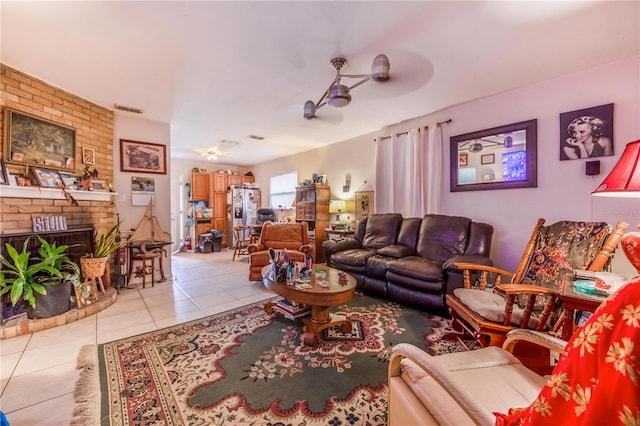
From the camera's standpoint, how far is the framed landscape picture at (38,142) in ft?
8.59

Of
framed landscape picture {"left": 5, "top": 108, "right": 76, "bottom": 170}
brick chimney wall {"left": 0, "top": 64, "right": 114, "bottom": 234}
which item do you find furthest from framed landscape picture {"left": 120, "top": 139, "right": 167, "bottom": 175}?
framed landscape picture {"left": 5, "top": 108, "right": 76, "bottom": 170}

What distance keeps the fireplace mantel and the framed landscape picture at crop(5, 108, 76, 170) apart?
30 cm

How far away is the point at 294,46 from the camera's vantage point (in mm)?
2176

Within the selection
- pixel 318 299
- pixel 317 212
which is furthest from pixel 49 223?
pixel 317 212

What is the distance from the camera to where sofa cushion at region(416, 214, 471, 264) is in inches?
122

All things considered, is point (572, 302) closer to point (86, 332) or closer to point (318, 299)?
point (318, 299)

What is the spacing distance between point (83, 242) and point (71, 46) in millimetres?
2174

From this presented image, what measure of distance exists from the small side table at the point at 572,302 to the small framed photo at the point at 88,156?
4.92 metres

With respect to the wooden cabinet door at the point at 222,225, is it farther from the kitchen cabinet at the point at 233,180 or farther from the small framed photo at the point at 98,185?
the small framed photo at the point at 98,185

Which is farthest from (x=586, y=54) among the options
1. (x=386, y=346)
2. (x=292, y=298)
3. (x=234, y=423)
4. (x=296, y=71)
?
(x=234, y=423)

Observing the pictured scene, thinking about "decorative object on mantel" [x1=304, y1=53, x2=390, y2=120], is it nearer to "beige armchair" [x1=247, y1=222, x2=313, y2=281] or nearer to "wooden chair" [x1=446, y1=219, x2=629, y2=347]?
"wooden chair" [x1=446, y1=219, x2=629, y2=347]

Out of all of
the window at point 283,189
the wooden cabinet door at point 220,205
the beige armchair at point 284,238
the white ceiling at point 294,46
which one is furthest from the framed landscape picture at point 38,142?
the window at point 283,189

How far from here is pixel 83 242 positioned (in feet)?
10.5

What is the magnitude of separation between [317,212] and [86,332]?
12.1 feet
